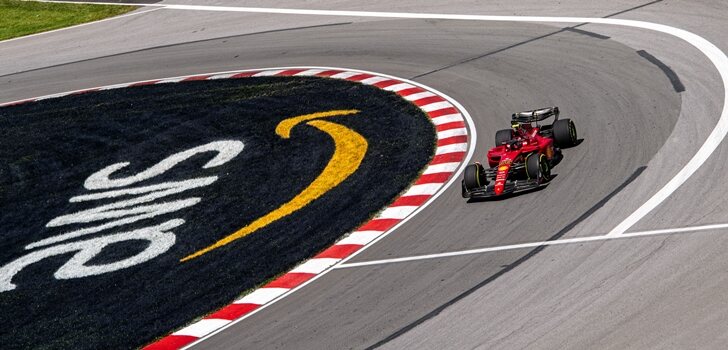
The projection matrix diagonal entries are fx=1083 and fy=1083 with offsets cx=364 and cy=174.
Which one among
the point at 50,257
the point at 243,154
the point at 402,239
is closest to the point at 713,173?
the point at 402,239

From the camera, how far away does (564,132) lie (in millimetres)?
18422

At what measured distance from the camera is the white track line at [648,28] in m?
15.8

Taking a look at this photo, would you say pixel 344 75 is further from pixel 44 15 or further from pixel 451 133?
pixel 44 15

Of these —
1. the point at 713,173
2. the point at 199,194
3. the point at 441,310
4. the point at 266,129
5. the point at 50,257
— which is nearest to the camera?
the point at 441,310

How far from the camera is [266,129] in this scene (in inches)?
917

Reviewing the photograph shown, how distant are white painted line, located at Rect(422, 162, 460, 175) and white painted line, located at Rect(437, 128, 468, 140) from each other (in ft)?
4.80

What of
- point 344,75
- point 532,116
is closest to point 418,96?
point 344,75

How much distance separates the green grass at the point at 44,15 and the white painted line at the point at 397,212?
21.1 m

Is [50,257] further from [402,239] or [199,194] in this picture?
[402,239]

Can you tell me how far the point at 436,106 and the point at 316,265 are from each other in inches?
Result: 286

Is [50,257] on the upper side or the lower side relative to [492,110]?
lower

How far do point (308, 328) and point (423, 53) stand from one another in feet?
44.6

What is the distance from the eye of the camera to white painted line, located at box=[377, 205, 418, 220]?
17.7 metres

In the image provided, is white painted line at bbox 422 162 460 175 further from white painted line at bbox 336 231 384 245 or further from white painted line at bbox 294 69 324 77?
white painted line at bbox 294 69 324 77
